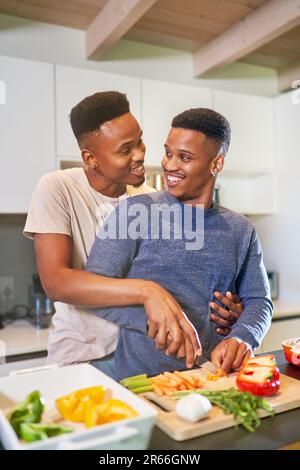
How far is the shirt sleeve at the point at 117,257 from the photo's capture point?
3.46ft

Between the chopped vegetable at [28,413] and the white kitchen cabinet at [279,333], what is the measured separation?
1655 mm

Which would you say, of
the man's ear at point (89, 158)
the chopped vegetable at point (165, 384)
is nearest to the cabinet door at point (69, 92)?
the man's ear at point (89, 158)

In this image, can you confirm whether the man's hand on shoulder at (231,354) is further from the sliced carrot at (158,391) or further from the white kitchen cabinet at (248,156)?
the white kitchen cabinet at (248,156)

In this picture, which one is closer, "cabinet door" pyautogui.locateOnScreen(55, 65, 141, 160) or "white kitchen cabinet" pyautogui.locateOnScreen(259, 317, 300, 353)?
"cabinet door" pyautogui.locateOnScreen(55, 65, 141, 160)

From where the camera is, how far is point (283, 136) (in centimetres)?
239

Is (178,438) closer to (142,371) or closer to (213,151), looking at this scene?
(142,371)

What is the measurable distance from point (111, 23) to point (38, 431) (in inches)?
64.2

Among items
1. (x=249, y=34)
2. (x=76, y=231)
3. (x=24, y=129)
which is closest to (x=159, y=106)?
(x=249, y=34)

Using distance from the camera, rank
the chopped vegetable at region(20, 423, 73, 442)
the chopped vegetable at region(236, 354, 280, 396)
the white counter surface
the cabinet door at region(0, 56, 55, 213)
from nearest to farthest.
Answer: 1. the chopped vegetable at region(20, 423, 73, 442)
2. the chopped vegetable at region(236, 354, 280, 396)
3. the white counter surface
4. the cabinet door at region(0, 56, 55, 213)

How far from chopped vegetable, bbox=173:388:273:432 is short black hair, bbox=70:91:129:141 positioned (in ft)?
2.56

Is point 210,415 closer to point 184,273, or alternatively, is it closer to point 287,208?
point 184,273

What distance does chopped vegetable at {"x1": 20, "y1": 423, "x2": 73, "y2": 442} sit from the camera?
59 centimetres

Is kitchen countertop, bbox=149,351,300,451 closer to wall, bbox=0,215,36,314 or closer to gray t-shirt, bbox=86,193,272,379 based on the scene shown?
gray t-shirt, bbox=86,193,272,379

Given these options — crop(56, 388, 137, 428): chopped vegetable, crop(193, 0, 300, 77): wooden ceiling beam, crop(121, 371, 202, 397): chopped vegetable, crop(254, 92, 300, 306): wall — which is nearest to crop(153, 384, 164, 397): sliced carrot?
crop(121, 371, 202, 397): chopped vegetable
